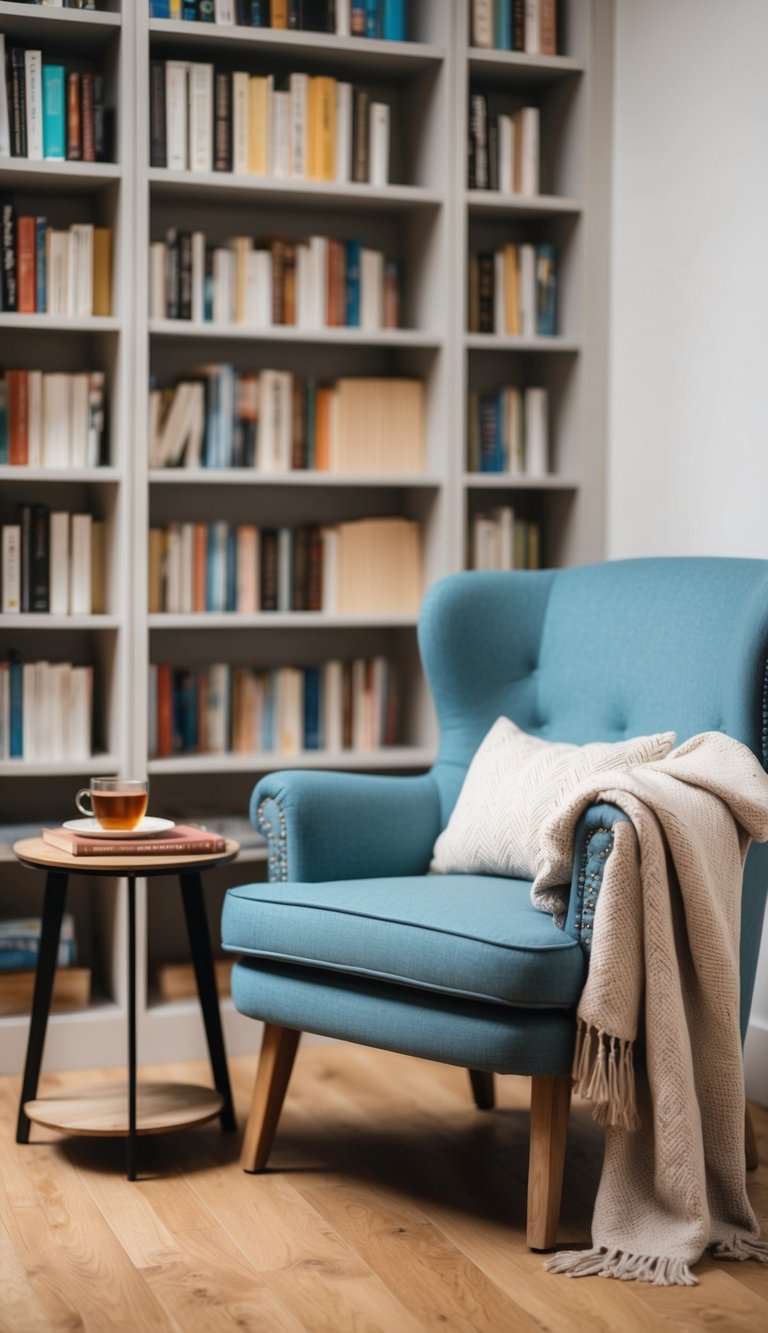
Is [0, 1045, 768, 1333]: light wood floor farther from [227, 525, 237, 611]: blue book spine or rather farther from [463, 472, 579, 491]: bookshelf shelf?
[463, 472, 579, 491]: bookshelf shelf

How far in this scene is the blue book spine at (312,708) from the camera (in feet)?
11.6

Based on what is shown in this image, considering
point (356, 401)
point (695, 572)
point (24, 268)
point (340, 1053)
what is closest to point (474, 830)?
point (695, 572)

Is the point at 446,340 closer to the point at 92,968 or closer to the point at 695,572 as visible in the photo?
the point at 695,572

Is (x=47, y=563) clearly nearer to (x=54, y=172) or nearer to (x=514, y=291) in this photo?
(x=54, y=172)

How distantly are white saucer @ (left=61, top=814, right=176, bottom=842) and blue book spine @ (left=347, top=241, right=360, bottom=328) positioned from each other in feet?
4.53

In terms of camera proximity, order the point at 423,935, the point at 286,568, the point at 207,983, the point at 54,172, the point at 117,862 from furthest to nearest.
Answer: the point at 286,568
the point at 54,172
the point at 207,983
the point at 117,862
the point at 423,935

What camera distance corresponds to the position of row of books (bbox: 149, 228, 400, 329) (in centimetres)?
335

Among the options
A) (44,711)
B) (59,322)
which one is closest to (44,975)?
(44,711)

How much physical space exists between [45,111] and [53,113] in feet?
0.05

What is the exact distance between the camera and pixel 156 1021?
130 inches

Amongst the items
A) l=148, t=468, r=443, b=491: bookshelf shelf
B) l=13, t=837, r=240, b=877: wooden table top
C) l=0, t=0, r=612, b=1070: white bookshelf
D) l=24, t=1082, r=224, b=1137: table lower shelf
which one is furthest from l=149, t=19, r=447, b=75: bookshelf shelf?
l=24, t=1082, r=224, b=1137: table lower shelf

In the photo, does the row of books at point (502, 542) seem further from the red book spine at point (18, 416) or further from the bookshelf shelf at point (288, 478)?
the red book spine at point (18, 416)

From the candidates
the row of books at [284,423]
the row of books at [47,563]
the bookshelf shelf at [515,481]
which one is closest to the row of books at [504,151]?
the row of books at [284,423]

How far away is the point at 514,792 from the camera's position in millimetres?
2668
